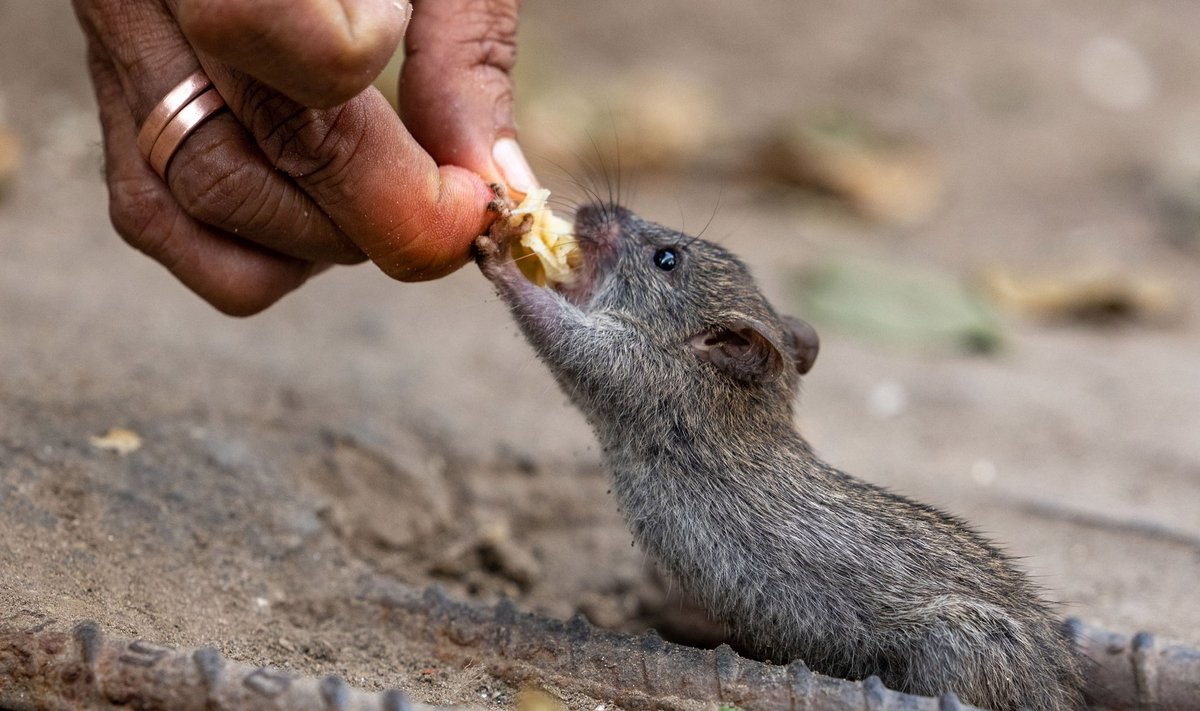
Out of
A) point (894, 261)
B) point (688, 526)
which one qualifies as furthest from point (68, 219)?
point (894, 261)

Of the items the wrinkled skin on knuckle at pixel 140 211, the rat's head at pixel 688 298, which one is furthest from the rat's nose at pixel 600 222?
the wrinkled skin on knuckle at pixel 140 211

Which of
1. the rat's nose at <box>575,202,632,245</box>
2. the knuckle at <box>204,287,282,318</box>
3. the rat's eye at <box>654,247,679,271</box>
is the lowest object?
the knuckle at <box>204,287,282,318</box>

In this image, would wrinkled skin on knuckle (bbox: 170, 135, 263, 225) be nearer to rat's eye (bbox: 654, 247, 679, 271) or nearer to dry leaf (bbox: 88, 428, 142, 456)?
dry leaf (bbox: 88, 428, 142, 456)

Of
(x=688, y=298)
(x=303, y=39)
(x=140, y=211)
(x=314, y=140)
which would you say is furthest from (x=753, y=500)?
(x=140, y=211)

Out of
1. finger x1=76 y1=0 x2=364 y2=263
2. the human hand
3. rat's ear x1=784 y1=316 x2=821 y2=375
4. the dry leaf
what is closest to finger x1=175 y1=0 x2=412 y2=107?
the human hand

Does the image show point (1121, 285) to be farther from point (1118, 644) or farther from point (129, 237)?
point (129, 237)

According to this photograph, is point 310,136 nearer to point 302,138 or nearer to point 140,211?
point 302,138

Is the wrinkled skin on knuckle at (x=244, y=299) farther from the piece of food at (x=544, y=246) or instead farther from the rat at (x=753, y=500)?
the piece of food at (x=544, y=246)
